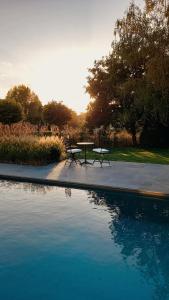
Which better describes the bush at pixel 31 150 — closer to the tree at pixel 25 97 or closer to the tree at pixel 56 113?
the tree at pixel 56 113

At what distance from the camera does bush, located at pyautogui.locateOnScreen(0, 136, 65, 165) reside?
1423 cm

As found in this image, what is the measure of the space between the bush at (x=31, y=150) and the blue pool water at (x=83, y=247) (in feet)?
15.4

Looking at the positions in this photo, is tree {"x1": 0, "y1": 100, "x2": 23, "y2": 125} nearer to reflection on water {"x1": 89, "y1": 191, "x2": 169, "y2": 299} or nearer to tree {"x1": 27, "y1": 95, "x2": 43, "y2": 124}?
tree {"x1": 27, "y1": 95, "x2": 43, "y2": 124}

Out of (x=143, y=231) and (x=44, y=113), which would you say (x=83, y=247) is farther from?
(x=44, y=113)

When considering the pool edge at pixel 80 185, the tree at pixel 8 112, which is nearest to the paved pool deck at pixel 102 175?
the pool edge at pixel 80 185

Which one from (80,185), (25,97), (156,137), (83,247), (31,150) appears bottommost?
(83,247)

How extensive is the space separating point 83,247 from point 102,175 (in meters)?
5.27

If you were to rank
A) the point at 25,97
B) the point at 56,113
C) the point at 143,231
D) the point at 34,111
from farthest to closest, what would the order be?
the point at 25,97 → the point at 34,111 → the point at 56,113 → the point at 143,231

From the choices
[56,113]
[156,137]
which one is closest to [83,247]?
[156,137]

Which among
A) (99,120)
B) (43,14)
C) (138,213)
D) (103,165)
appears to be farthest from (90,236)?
(99,120)

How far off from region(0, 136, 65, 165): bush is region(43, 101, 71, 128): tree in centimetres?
2221

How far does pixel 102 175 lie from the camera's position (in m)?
11.4

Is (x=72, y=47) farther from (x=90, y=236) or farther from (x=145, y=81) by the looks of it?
(x=90, y=236)

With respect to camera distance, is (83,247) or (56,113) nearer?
(83,247)
